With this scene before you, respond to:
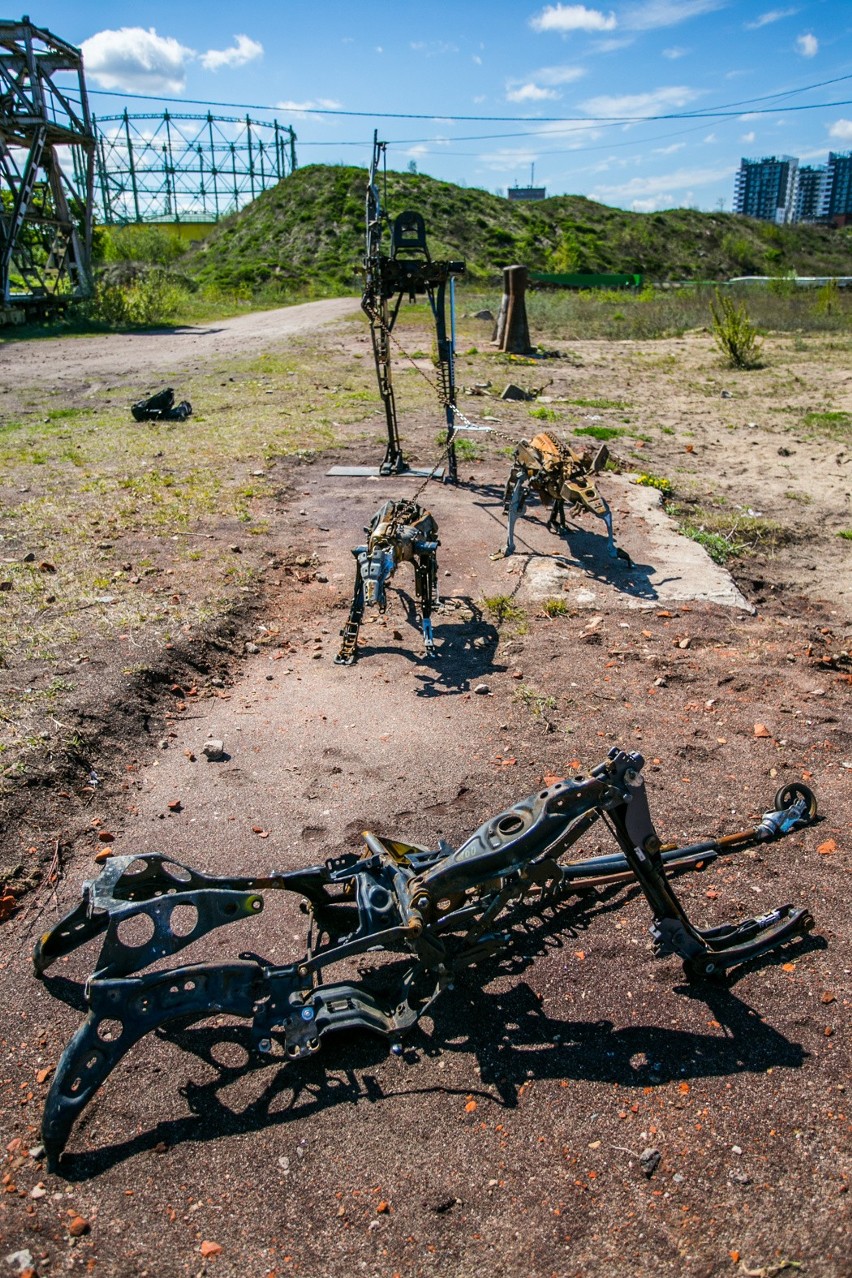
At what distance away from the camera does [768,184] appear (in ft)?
422

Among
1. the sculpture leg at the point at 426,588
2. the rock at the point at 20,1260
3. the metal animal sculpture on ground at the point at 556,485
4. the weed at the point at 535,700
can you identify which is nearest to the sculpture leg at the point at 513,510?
the metal animal sculpture on ground at the point at 556,485

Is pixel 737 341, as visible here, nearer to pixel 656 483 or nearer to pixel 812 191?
pixel 656 483

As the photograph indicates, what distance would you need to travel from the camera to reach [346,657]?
275 inches

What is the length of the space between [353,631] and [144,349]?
18543 millimetres

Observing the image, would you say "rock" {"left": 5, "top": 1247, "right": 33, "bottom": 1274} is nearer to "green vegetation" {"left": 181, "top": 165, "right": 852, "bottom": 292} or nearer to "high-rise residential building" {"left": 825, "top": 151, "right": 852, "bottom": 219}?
"green vegetation" {"left": 181, "top": 165, "right": 852, "bottom": 292}

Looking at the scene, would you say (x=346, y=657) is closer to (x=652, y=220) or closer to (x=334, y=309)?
(x=334, y=309)

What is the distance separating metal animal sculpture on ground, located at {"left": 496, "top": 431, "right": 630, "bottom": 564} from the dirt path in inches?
458

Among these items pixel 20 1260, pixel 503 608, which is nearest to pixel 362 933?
pixel 20 1260

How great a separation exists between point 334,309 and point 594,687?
26.9m

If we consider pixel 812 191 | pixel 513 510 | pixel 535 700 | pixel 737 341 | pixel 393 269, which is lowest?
pixel 535 700

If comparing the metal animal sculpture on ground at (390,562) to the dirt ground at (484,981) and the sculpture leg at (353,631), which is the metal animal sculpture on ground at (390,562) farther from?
the dirt ground at (484,981)

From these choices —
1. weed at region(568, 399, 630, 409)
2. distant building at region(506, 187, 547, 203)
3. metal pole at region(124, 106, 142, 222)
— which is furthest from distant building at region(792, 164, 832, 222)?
weed at region(568, 399, 630, 409)

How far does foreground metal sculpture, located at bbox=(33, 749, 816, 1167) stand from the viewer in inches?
133

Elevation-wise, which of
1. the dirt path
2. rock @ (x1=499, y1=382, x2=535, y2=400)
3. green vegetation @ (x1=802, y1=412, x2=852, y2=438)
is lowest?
green vegetation @ (x1=802, y1=412, x2=852, y2=438)
